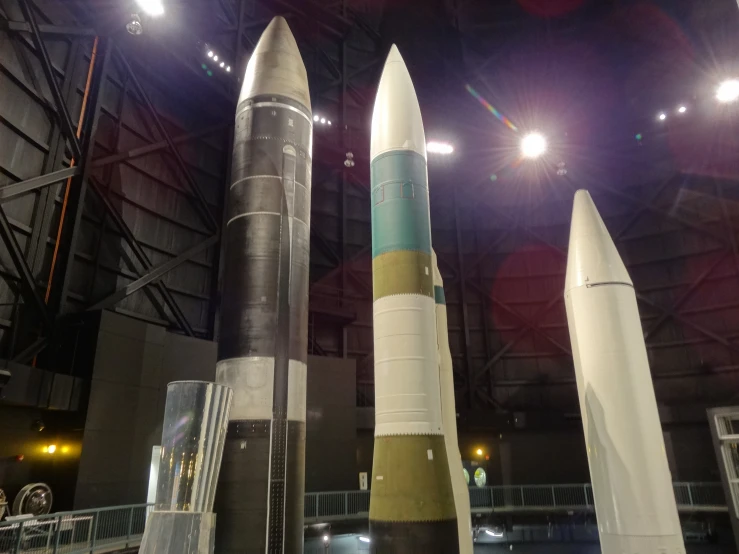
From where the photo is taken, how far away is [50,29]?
16.3m

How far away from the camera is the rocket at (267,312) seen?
9.41m

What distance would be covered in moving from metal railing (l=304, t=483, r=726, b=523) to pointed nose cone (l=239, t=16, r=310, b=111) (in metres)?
13.4

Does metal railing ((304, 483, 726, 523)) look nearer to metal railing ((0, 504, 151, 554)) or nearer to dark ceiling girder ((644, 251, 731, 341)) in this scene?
metal railing ((0, 504, 151, 554))

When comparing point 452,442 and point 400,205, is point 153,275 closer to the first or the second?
point 400,205

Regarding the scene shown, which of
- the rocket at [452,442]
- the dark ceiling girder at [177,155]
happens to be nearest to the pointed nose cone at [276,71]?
the rocket at [452,442]

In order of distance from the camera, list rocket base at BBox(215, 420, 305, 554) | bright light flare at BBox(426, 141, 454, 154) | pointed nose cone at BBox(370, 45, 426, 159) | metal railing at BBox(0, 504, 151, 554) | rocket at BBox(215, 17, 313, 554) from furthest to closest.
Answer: bright light flare at BBox(426, 141, 454, 154)
pointed nose cone at BBox(370, 45, 426, 159)
metal railing at BBox(0, 504, 151, 554)
rocket at BBox(215, 17, 313, 554)
rocket base at BBox(215, 420, 305, 554)

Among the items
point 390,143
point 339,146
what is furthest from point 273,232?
point 339,146

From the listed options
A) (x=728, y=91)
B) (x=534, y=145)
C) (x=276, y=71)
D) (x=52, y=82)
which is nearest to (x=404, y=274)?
(x=276, y=71)

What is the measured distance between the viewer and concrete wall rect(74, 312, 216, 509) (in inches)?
568

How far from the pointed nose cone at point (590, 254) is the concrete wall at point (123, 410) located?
40.7 ft

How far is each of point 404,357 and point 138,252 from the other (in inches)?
540


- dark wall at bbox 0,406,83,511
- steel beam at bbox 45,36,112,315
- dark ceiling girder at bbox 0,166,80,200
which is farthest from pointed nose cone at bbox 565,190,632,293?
dark ceiling girder at bbox 0,166,80,200

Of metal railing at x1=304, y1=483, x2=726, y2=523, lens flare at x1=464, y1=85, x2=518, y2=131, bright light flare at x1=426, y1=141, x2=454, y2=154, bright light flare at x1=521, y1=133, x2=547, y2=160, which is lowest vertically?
metal railing at x1=304, y1=483, x2=726, y2=523

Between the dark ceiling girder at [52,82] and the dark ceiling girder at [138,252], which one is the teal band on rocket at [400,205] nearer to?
the dark ceiling girder at [52,82]
